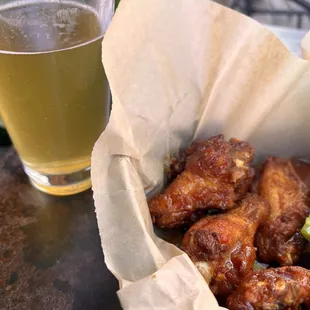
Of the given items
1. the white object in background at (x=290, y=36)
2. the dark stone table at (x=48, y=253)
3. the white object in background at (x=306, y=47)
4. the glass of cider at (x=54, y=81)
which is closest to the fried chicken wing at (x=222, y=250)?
the dark stone table at (x=48, y=253)

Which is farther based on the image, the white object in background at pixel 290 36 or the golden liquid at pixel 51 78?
the white object in background at pixel 290 36

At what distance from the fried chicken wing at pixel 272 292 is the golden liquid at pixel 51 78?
0.43 m

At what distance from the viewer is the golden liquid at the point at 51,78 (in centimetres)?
84

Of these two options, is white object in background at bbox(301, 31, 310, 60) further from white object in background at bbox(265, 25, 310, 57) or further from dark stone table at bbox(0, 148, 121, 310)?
dark stone table at bbox(0, 148, 121, 310)

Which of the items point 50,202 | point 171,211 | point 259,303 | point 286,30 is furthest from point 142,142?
point 286,30

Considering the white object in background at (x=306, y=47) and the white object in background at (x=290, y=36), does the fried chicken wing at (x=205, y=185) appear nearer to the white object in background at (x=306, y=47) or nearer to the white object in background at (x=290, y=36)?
the white object in background at (x=306, y=47)

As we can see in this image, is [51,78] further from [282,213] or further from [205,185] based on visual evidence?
[282,213]

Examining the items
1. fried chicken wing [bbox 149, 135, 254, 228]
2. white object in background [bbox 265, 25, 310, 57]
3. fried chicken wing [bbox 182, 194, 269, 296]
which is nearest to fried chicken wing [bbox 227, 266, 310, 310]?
fried chicken wing [bbox 182, 194, 269, 296]

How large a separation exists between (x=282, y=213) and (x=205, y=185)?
146mm

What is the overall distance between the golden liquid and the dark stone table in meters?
0.09

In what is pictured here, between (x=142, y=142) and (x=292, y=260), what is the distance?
1.07 feet

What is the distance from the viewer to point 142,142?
907mm

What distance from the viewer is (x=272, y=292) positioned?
68 centimetres

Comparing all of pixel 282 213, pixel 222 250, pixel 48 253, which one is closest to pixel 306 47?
pixel 282 213
